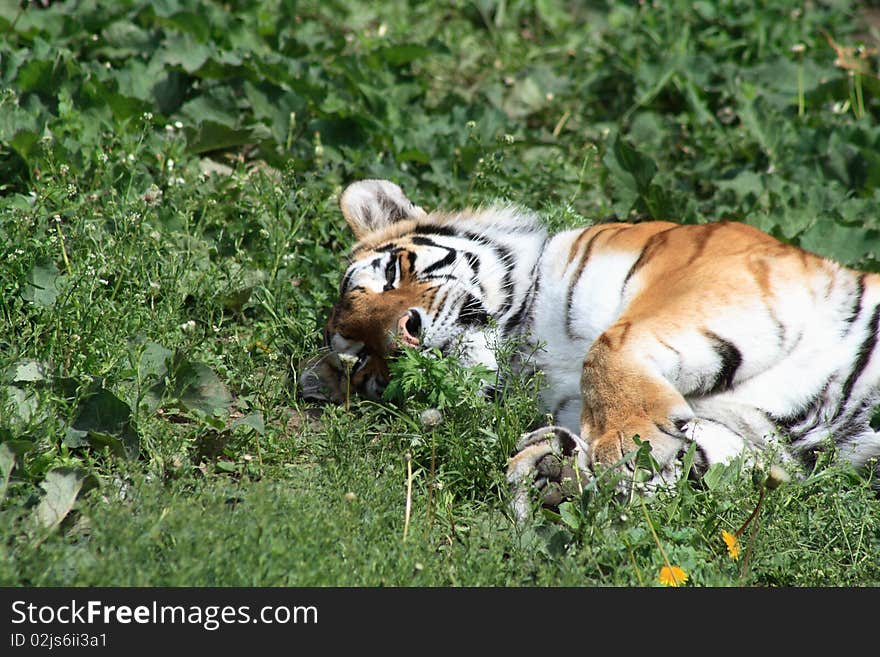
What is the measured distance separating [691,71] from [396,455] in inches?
142

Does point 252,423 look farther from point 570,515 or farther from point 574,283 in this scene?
point 574,283

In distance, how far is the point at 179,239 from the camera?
474cm

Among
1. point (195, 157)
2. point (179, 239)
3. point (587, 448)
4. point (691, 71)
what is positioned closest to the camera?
point (587, 448)

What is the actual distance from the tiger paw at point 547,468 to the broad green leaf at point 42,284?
6.10ft

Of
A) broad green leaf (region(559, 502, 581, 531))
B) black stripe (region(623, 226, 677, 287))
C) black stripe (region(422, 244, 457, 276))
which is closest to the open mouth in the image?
black stripe (region(422, 244, 457, 276))

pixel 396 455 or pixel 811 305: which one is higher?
pixel 811 305

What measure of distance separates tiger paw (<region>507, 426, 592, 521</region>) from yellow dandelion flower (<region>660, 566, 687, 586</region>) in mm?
367

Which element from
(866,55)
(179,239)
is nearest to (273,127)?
(179,239)

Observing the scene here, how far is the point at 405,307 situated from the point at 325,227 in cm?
113

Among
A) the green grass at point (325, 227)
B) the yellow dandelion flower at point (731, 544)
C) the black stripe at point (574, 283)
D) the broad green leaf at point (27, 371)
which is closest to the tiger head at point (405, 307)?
the green grass at point (325, 227)

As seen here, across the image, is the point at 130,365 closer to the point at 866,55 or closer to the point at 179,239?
the point at 179,239

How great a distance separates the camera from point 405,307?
4.20 metres

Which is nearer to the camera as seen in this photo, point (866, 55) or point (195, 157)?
point (195, 157)

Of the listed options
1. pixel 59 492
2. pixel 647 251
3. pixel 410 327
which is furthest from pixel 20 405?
pixel 647 251
